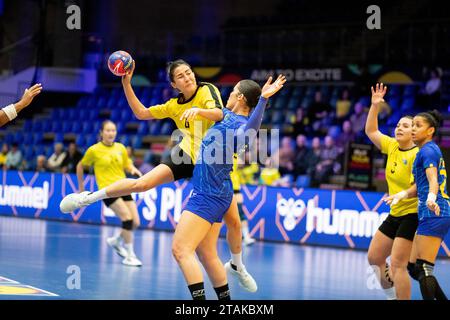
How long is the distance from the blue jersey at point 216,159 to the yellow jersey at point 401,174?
5.98 feet

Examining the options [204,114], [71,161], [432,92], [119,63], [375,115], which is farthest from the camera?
[71,161]

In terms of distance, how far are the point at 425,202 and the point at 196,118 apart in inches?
87.4

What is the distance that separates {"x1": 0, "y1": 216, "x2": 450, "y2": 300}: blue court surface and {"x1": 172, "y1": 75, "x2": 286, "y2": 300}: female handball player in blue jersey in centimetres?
200

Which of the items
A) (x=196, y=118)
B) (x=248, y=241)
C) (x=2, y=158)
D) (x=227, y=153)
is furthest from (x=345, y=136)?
(x=227, y=153)

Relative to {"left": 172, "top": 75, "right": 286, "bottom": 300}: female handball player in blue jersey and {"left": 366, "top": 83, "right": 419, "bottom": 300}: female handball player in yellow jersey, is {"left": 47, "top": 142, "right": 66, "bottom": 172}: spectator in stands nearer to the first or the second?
{"left": 366, "top": 83, "right": 419, "bottom": 300}: female handball player in yellow jersey

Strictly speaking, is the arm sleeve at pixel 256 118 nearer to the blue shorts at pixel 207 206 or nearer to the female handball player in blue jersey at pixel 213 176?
the female handball player in blue jersey at pixel 213 176

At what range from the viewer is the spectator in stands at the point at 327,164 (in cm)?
1806

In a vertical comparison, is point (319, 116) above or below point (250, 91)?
above

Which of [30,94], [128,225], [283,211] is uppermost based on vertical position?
[30,94]

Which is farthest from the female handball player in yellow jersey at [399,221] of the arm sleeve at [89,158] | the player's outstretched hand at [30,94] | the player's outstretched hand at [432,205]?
the arm sleeve at [89,158]

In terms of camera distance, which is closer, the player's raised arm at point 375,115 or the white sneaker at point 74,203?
the white sneaker at point 74,203

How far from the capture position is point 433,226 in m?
8.00

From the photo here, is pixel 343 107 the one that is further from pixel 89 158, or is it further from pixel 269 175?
pixel 89 158

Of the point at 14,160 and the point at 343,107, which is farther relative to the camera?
the point at 14,160
